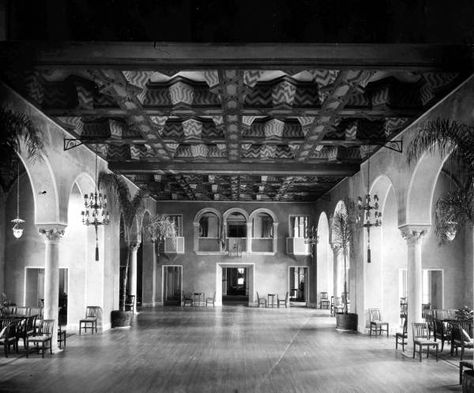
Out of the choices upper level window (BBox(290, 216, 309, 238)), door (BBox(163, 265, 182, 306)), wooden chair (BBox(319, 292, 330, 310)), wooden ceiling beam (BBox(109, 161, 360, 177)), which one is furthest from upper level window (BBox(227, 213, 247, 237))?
wooden ceiling beam (BBox(109, 161, 360, 177))

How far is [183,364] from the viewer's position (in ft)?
41.7

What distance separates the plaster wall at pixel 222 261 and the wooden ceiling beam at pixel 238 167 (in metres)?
12.0

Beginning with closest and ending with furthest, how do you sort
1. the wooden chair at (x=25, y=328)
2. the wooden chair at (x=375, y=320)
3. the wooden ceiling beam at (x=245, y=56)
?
the wooden ceiling beam at (x=245, y=56), the wooden chair at (x=25, y=328), the wooden chair at (x=375, y=320)

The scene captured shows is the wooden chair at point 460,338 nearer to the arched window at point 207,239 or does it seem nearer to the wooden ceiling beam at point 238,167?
the wooden ceiling beam at point 238,167

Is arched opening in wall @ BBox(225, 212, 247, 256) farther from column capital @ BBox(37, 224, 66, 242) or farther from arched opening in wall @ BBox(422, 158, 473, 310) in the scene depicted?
column capital @ BBox(37, 224, 66, 242)

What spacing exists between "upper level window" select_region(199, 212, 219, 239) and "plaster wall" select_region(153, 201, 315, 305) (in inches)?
60.7

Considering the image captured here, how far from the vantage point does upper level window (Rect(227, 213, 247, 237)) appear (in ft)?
107

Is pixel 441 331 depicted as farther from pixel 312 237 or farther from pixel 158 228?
pixel 312 237

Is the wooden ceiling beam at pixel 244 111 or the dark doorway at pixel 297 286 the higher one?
the wooden ceiling beam at pixel 244 111

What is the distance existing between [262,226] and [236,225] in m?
2.15

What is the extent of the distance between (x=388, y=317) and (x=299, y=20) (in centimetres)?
1508

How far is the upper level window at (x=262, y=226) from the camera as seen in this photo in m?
32.1

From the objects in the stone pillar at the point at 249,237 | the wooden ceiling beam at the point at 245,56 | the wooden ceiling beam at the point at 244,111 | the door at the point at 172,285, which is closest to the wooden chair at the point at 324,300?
the stone pillar at the point at 249,237

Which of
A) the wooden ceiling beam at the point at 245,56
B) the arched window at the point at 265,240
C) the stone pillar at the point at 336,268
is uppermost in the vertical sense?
the wooden ceiling beam at the point at 245,56
